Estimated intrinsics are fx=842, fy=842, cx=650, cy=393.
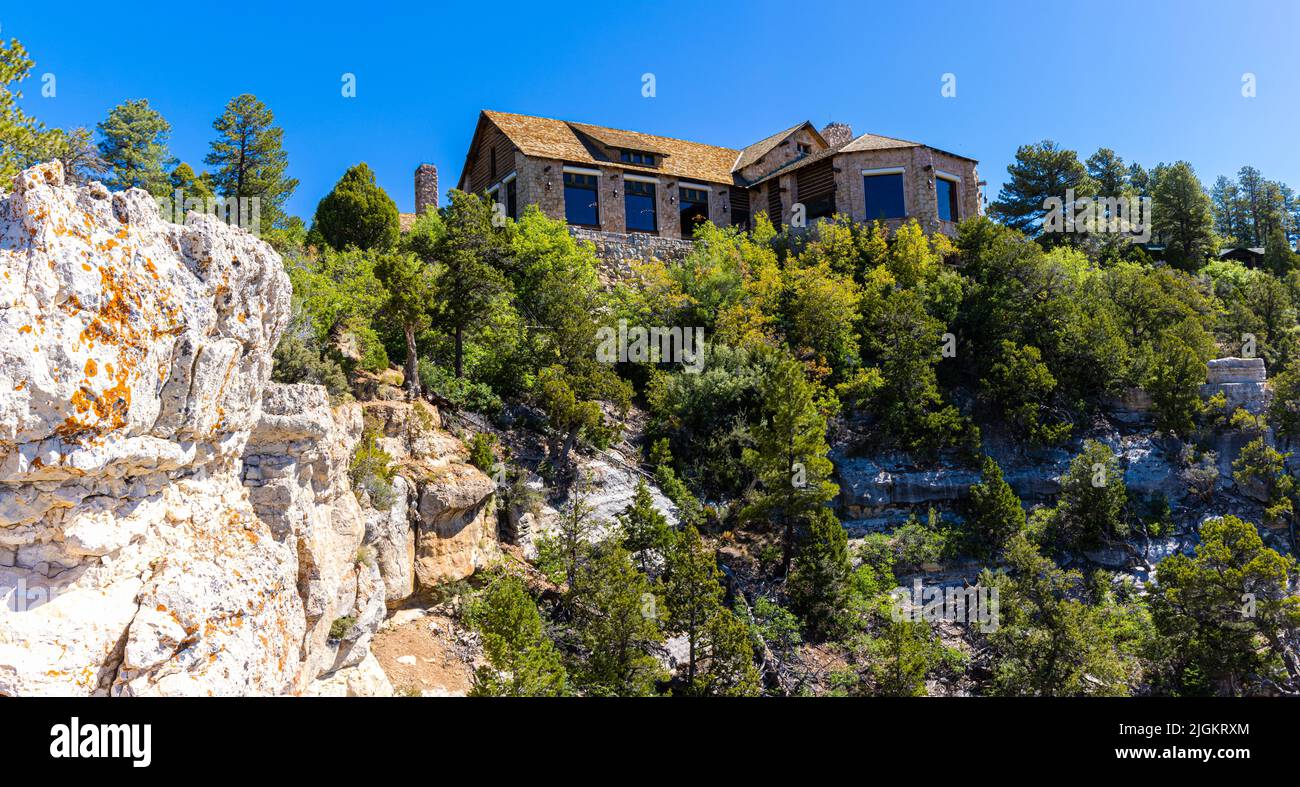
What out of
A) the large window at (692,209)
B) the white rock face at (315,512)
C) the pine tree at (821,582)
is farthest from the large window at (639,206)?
the white rock face at (315,512)

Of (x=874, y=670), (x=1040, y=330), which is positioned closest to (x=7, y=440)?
(x=874, y=670)

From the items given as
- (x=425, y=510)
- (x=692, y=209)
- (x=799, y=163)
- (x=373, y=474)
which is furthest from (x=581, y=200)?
(x=373, y=474)

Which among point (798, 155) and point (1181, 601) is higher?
point (798, 155)

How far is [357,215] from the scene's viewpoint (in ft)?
115

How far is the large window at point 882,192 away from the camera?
3975 cm

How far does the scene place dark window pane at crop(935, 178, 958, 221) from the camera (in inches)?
1591

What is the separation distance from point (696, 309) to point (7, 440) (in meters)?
27.4

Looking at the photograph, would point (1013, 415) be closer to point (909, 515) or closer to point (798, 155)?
point (909, 515)

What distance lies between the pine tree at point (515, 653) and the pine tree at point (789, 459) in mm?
9837

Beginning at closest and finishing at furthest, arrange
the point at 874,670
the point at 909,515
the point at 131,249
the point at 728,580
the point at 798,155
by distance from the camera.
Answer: the point at 131,249 < the point at 874,670 < the point at 728,580 < the point at 909,515 < the point at 798,155

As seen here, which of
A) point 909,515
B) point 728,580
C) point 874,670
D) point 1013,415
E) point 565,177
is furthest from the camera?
point 565,177

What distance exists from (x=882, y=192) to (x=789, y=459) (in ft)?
64.6

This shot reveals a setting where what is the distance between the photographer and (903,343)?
31.2 metres

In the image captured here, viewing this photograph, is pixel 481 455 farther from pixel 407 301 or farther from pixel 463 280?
pixel 463 280
